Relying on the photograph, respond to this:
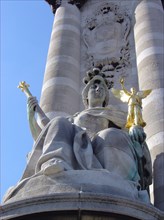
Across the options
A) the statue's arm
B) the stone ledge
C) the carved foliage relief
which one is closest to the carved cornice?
the carved foliage relief

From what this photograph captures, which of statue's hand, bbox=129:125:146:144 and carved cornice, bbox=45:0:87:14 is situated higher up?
carved cornice, bbox=45:0:87:14

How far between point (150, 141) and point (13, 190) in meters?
3.81

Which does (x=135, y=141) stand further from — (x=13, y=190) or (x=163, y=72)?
(x=163, y=72)

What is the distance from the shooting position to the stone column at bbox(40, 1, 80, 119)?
1041 centimetres

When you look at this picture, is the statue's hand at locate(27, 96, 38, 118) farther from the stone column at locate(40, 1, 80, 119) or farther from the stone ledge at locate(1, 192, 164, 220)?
the stone ledge at locate(1, 192, 164, 220)

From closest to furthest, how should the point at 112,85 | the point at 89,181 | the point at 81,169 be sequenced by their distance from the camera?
the point at 89,181
the point at 81,169
the point at 112,85

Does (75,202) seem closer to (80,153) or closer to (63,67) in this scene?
(80,153)

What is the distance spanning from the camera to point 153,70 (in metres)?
10.2

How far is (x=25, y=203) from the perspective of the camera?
4969mm

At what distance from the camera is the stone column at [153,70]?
826 cm

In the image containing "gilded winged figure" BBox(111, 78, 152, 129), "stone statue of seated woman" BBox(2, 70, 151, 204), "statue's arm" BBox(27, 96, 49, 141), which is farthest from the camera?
"statue's arm" BBox(27, 96, 49, 141)

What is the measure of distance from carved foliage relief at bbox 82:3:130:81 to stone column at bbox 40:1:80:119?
0.39m

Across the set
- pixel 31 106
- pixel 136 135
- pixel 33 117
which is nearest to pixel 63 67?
pixel 31 106

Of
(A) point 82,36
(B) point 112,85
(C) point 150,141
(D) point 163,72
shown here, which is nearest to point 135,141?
(C) point 150,141
